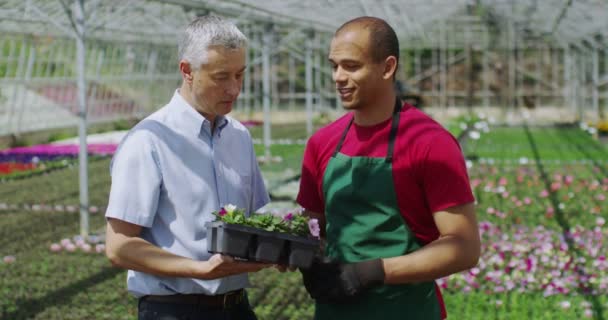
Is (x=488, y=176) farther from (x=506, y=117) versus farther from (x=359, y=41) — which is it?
(x=506, y=117)

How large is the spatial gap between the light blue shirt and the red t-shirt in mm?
297

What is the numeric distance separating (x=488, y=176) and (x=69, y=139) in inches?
398

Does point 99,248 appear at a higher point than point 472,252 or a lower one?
lower

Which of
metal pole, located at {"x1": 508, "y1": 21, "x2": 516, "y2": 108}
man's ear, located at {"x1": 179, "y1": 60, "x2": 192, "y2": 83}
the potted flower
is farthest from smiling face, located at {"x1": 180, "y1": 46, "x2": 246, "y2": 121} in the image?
metal pole, located at {"x1": 508, "y1": 21, "x2": 516, "y2": 108}

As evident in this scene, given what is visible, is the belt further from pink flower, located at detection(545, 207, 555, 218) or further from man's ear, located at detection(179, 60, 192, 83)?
pink flower, located at detection(545, 207, 555, 218)

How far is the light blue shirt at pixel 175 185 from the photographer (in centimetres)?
217

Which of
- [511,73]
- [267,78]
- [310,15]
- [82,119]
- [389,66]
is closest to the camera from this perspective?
[389,66]

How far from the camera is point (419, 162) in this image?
2.13 meters

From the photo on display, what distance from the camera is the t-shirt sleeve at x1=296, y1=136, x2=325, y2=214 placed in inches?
94.7

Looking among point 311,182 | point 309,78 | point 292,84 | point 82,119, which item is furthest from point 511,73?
point 311,182

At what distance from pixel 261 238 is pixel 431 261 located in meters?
0.41

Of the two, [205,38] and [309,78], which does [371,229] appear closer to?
[205,38]

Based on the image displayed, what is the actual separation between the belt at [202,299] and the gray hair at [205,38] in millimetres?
594

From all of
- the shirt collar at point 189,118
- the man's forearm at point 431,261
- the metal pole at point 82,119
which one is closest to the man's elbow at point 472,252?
the man's forearm at point 431,261
